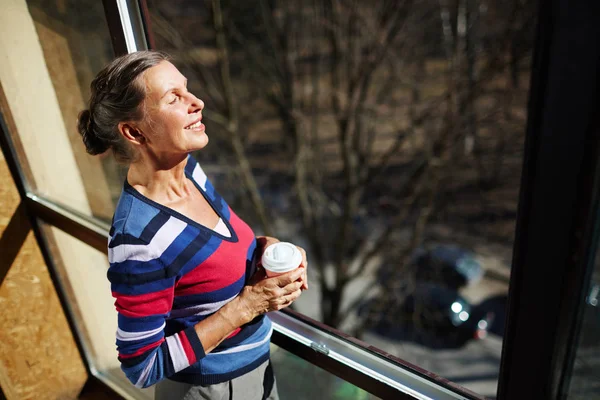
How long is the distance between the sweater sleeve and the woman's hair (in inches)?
10.8

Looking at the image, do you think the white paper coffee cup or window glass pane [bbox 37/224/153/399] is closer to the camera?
the white paper coffee cup

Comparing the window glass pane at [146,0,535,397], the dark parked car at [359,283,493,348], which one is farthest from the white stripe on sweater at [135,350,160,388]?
the dark parked car at [359,283,493,348]

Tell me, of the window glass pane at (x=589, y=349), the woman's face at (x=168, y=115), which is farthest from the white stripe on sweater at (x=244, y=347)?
the window glass pane at (x=589, y=349)

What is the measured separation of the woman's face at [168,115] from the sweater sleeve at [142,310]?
0.84ft

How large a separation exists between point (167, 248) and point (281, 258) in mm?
280

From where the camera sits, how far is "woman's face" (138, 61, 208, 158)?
1.21 m

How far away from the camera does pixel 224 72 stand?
4.87 meters

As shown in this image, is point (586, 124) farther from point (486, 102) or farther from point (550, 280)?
point (486, 102)

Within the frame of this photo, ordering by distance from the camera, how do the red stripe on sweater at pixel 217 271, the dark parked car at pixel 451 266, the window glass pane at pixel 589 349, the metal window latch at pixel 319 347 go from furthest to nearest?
1. the dark parked car at pixel 451 266
2. the metal window latch at pixel 319 347
3. the red stripe on sweater at pixel 217 271
4. the window glass pane at pixel 589 349

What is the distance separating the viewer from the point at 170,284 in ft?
3.86

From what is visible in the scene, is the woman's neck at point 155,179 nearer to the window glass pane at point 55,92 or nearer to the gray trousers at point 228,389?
the gray trousers at point 228,389

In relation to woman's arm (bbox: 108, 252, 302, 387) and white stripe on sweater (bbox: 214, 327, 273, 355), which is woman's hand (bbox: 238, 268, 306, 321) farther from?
white stripe on sweater (bbox: 214, 327, 273, 355)

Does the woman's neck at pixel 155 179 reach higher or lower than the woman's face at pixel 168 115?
lower

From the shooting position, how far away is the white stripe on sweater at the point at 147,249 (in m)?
1.14
